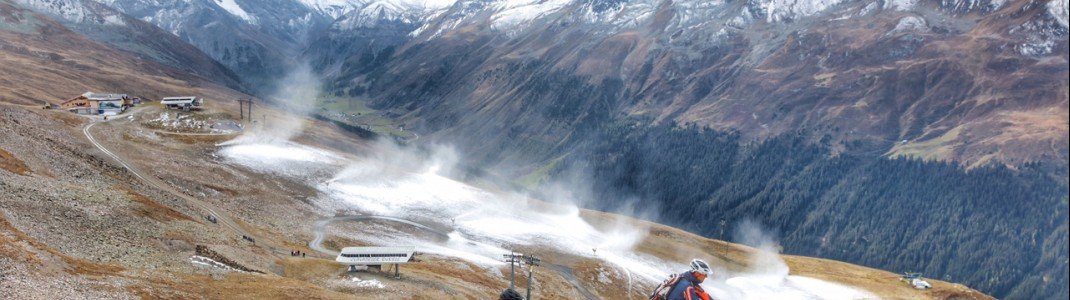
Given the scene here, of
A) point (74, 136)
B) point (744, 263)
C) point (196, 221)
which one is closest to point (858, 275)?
point (744, 263)

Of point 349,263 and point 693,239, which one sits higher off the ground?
point 349,263

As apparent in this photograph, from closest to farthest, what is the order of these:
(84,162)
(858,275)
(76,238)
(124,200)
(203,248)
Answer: (76,238) → (203,248) → (124,200) → (84,162) → (858,275)

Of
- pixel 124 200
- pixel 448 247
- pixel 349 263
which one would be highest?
pixel 124 200

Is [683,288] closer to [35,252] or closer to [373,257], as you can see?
[35,252]

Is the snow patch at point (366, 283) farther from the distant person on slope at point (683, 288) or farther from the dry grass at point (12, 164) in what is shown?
the distant person on slope at point (683, 288)

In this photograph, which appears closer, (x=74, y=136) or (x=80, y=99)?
(x=74, y=136)

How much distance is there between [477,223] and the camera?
166 m

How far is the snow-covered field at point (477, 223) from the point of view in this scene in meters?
144

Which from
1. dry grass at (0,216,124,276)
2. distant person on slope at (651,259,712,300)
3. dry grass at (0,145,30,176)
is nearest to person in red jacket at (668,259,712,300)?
distant person on slope at (651,259,712,300)

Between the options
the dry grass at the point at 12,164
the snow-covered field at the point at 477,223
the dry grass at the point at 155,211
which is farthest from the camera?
the snow-covered field at the point at 477,223

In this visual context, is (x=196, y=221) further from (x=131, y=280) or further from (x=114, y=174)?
(x=131, y=280)

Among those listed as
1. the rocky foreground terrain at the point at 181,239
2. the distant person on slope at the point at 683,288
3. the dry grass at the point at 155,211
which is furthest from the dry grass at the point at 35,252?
the distant person on slope at the point at 683,288

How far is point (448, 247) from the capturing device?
13725 cm

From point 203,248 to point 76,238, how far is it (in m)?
11.9
